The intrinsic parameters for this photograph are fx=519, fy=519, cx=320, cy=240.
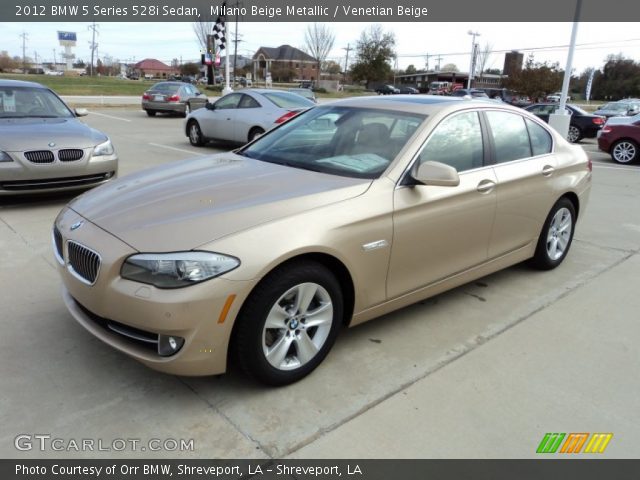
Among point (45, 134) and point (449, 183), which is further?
point (45, 134)

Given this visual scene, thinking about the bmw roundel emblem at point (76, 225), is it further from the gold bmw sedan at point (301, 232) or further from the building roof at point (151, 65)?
the building roof at point (151, 65)

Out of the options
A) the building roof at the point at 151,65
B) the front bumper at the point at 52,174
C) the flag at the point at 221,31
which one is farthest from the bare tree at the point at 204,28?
the building roof at the point at 151,65

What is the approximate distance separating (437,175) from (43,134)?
17.1 feet

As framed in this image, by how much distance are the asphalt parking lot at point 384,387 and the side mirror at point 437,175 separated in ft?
3.53

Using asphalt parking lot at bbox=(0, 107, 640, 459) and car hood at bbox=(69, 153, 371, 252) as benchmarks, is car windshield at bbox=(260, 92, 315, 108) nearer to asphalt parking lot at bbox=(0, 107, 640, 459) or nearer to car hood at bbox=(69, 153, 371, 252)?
asphalt parking lot at bbox=(0, 107, 640, 459)

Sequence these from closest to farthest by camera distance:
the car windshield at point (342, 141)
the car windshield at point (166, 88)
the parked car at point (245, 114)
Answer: the car windshield at point (342, 141)
the parked car at point (245, 114)
the car windshield at point (166, 88)

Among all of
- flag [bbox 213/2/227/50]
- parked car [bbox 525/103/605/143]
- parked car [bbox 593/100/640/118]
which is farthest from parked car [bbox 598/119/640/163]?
flag [bbox 213/2/227/50]

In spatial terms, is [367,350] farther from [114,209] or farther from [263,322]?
[114,209]

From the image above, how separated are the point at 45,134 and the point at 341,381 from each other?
17.2 ft

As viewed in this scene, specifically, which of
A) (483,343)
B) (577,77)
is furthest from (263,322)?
(577,77)

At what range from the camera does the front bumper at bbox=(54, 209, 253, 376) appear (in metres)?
2.47

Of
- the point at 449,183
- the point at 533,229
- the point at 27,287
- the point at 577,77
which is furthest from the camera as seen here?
the point at 577,77

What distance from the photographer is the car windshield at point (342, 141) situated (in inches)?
137

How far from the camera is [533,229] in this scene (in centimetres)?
445
